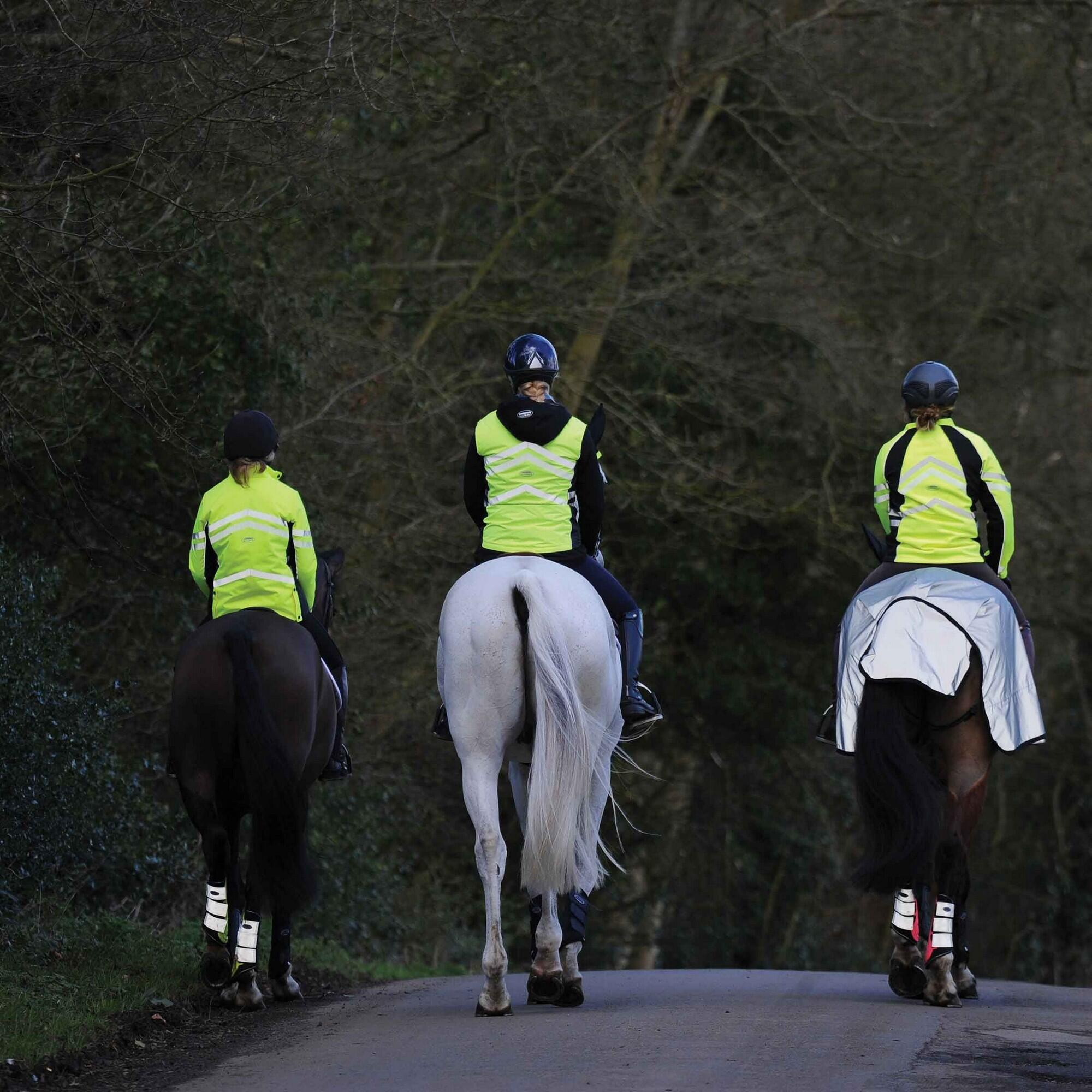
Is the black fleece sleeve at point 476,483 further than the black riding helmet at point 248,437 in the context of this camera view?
Yes

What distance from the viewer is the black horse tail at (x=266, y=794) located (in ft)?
29.7

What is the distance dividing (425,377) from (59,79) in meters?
8.01

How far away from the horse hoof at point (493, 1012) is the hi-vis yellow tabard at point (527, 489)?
1.96 meters

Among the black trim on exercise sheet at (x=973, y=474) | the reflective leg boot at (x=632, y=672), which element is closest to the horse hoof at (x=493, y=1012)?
the reflective leg boot at (x=632, y=672)

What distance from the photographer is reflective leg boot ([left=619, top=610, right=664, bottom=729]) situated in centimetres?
968

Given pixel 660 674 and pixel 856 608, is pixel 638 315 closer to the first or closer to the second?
pixel 660 674

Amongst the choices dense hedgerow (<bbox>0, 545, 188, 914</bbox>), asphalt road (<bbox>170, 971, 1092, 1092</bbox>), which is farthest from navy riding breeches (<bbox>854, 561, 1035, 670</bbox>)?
dense hedgerow (<bbox>0, 545, 188, 914</bbox>)

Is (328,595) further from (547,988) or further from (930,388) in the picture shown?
(930,388)

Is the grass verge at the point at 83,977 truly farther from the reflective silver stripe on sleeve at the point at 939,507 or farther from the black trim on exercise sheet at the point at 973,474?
the black trim on exercise sheet at the point at 973,474

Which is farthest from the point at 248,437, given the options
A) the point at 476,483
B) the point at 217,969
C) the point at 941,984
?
the point at 941,984

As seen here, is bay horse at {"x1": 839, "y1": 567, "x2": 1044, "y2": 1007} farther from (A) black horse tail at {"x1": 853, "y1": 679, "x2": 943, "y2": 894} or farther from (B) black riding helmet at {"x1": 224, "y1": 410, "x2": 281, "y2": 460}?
(B) black riding helmet at {"x1": 224, "y1": 410, "x2": 281, "y2": 460}

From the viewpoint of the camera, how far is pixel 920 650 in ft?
31.6

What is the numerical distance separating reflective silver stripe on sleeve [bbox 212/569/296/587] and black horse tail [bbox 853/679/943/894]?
271 cm

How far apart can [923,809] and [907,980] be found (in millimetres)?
916
